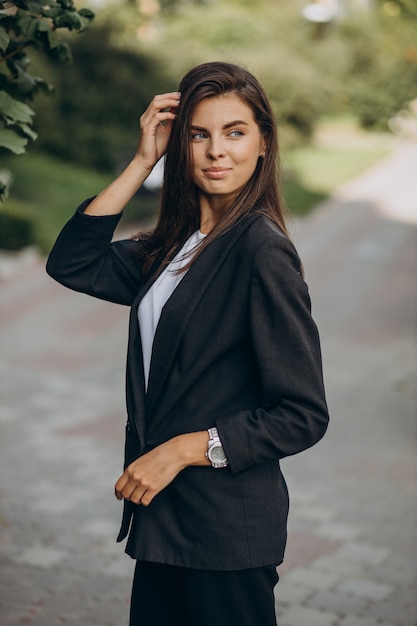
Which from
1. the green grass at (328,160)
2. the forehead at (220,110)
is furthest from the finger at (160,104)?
the green grass at (328,160)

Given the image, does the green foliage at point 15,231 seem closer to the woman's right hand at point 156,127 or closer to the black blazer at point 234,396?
the woman's right hand at point 156,127

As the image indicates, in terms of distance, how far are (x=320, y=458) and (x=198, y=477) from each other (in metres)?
4.52

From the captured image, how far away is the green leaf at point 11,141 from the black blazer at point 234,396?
88cm

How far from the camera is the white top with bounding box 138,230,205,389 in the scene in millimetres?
2580

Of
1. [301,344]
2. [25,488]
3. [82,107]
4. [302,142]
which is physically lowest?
[301,344]

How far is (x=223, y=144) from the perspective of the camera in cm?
249

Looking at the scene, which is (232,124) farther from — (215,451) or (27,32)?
(27,32)

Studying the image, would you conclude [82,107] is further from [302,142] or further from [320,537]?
[320,537]

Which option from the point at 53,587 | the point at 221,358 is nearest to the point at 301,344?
the point at 221,358

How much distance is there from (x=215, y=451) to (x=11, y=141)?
124cm

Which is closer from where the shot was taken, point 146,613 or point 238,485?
point 238,485

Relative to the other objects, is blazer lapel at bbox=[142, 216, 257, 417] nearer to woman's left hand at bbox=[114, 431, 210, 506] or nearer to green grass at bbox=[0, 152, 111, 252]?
woman's left hand at bbox=[114, 431, 210, 506]

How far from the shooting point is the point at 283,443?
2.39 meters

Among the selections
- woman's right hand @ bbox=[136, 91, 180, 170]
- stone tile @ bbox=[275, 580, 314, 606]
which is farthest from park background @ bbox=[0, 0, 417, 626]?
woman's right hand @ bbox=[136, 91, 180, 170]
